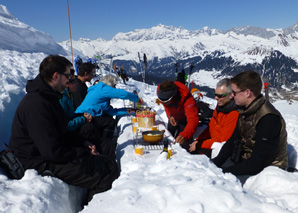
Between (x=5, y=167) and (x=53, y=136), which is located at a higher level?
(x=53, y=136)

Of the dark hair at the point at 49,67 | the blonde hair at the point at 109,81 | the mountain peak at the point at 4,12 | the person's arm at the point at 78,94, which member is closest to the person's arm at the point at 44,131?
the dark hair at the point at 49,67

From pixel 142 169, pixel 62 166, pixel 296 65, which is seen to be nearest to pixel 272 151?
pixel 142 169

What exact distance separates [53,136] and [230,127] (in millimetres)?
2720

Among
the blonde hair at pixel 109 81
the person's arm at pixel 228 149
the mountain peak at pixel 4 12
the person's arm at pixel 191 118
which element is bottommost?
the person's arm at pixel 228 149

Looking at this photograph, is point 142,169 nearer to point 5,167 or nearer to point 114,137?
point 5,167

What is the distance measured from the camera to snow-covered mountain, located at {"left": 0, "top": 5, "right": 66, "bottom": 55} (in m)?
12.8

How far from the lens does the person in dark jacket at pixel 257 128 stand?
8.10 ft

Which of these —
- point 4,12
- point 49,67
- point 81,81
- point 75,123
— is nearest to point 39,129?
point 49,67

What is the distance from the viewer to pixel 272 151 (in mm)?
2568

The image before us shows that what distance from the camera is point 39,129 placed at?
2.36 m

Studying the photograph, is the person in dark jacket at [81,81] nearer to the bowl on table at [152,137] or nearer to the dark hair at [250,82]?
the bowl on table at [152,137]

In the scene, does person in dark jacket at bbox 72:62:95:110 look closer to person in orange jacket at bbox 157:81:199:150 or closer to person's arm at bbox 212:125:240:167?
person in orange jacket at bbox 157:81:199:150

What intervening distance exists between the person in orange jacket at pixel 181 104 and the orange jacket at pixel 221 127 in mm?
338

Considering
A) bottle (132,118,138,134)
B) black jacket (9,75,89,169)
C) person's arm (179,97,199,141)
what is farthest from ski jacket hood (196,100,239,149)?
black jacket (9,75,89,169)
